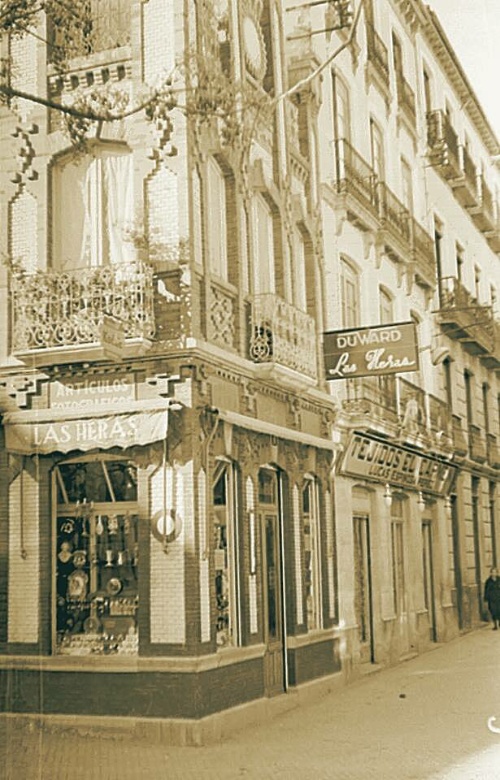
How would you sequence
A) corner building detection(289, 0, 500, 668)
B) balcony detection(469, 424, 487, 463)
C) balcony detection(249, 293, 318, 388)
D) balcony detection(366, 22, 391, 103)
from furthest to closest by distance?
balcony detection(469, 424, 487, 463)
balcony detection(366, 22, 391, 103)
corner building detection(289, 0, 500, 668)
balcony detection(249, 293, 318, 388)

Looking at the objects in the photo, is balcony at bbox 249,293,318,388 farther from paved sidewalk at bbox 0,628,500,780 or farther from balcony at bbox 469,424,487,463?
balcony at bbox 469,424,487,463

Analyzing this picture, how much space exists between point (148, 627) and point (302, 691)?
386cm

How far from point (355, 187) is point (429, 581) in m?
9.75

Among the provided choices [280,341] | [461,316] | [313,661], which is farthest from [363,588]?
[461,316]

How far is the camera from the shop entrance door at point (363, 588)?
19.7 metres

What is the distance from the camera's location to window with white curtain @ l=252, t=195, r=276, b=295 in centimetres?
1598

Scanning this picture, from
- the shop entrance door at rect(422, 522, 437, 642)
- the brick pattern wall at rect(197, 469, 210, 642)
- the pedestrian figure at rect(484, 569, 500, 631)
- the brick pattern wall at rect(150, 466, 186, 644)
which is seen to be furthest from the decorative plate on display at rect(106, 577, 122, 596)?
the pedestrian figure at rect(484, 569, 500, 631)

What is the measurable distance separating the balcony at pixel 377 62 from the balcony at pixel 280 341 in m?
8.48

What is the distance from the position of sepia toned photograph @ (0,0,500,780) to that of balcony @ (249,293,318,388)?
0.12 feet

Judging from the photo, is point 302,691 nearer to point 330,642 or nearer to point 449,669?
point 330,642

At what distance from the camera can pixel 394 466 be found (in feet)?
70.8

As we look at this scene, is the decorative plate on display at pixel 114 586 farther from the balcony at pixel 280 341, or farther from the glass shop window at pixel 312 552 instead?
the glass shop window at pixel 312 552

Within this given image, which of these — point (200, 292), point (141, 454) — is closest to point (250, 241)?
point (200, 292)

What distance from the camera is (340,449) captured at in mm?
18453
